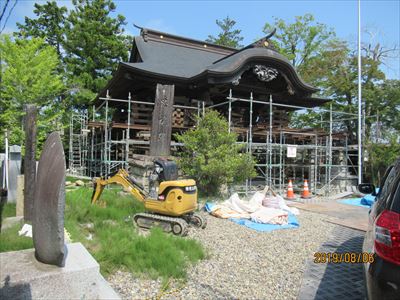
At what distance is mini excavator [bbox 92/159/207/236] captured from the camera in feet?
20.4

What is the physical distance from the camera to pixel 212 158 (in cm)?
934

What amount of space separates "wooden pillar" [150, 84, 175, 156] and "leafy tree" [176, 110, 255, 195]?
57cm

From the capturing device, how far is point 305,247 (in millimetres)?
5898

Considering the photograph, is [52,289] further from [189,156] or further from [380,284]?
[189,156]

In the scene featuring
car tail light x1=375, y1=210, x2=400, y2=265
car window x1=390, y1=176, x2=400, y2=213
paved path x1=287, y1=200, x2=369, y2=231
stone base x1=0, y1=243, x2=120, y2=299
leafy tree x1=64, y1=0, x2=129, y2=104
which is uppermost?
leafy tree x1=64, y1=0, x2=129, y2=104

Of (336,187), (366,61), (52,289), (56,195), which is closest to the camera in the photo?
(52,289)

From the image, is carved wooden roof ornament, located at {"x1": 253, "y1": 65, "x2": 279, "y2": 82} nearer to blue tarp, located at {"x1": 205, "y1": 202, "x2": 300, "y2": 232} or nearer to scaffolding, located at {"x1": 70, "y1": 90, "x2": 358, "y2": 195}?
scaffolding, located at {"x1": 70, "y1": 90, "x2": 358, "y2": 195}

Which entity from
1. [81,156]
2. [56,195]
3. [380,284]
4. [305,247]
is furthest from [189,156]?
[81,156]

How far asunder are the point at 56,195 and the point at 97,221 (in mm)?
3687

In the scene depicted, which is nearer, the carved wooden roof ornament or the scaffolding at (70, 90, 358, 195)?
the scaffolding at (70, 90, 358, 195)

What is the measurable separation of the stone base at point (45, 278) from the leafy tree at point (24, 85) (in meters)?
13.6

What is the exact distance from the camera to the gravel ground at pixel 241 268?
3877 millimetres

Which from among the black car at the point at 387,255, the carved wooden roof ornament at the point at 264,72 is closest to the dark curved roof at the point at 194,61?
the carved wooden roof ornament at the point at 264,72

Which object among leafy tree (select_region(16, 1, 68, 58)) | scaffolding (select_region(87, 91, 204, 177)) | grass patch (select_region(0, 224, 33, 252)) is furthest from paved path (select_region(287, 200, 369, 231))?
leafy tree (select_region(16, 1, 68, 58))
